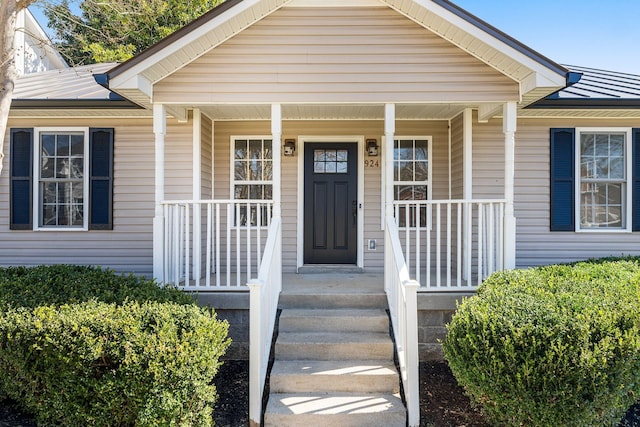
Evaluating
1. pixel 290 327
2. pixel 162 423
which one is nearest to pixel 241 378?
pixel 290 327

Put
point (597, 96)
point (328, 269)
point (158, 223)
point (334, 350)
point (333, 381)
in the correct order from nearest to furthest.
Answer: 1. point (333, 381)
2. point (334, 350)
3. point (158, 223)
4. point (597, 96)
5. point (328, 269)

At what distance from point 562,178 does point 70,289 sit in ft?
21.4

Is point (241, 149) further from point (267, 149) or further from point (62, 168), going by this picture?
point (62, 168)

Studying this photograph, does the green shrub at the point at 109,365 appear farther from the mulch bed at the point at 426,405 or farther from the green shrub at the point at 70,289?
the mulch bed at the point at 426,405

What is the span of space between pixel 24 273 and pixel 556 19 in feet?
49.2

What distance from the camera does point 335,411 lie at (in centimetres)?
418

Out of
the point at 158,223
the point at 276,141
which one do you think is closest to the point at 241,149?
the point at 276,141

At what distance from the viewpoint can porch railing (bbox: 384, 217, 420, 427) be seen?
419 centimetres

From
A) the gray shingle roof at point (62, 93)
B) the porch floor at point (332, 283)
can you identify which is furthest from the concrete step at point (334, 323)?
the gray shingle roof at point (62, 93)

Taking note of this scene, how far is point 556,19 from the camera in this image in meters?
14.0

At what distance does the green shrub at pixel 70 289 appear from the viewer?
432cm

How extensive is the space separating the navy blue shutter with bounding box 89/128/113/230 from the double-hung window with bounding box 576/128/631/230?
6880mm

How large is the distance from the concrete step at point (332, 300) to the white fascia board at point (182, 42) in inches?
118

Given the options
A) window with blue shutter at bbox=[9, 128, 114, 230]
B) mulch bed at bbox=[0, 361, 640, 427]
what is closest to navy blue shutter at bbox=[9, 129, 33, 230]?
window with blue shutter at bbox=[9, 128, 114, 230]
